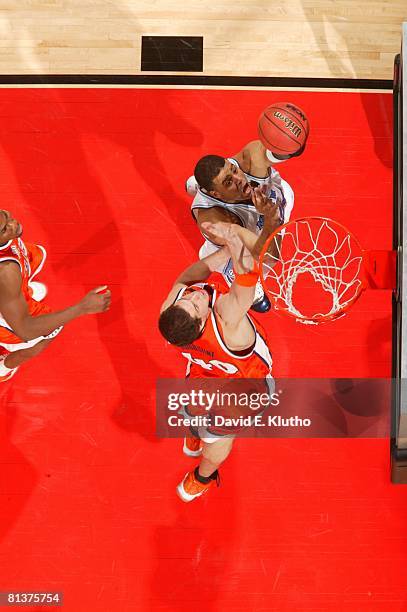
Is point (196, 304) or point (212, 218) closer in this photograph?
point (196, 304)

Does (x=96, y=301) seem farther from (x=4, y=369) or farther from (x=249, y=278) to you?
(x=249, y=278)

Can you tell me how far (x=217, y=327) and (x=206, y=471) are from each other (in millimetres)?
875

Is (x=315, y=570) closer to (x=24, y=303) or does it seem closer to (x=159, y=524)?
(x=159, y=524)

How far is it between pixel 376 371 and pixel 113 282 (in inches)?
64.7

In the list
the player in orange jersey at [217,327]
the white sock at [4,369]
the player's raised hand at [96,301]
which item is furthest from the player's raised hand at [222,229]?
the white sock at [4,369]

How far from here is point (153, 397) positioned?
380 cm

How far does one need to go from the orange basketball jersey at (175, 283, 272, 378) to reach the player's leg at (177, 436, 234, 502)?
388mm

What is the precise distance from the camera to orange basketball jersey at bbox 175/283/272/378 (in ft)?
11.2

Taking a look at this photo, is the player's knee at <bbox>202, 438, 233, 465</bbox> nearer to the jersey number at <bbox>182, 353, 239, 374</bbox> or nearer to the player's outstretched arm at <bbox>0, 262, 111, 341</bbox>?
the jersey number at <bbox>182, 353, 239, 374</bbox>

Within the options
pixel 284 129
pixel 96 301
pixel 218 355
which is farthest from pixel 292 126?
pixel 96 301

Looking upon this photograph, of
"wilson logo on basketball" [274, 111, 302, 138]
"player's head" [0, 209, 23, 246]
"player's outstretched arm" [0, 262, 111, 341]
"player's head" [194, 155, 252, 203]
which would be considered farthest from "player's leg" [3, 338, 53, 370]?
"wilson logo on basketball" [274, 111, 302, 138]

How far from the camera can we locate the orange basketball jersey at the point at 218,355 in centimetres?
342

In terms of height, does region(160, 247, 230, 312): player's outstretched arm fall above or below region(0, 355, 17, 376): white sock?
above

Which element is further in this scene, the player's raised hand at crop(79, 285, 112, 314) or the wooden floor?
the wooden floor
